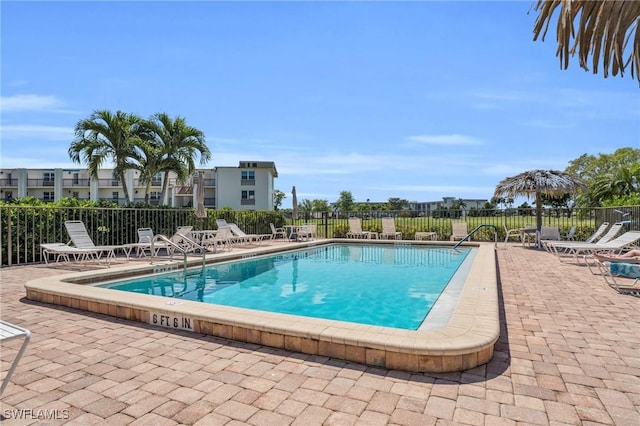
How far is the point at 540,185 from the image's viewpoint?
1274 cm

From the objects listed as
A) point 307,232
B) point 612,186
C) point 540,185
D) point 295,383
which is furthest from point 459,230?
point 295,383

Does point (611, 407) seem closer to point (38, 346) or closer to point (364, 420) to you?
point (364, 420)

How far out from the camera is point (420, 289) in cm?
659

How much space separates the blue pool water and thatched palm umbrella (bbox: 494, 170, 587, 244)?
4473mm

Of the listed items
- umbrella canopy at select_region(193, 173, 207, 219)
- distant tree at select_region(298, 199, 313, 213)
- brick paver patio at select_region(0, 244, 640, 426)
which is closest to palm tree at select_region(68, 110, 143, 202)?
umbrella canopy at select_region(193, 173, 207, 219)

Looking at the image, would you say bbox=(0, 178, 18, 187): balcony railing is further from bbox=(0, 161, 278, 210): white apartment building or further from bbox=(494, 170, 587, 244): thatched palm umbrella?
bbox=(494, 170, 587, 244): thatched palm umbrella

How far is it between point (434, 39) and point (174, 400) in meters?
8.92

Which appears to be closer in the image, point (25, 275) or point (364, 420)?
point (364, 420)

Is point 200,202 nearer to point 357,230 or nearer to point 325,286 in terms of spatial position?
point 325,286

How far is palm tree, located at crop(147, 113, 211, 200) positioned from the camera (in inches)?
632

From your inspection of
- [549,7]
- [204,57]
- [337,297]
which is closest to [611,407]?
[549,7]

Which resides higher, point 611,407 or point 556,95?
point 556,95

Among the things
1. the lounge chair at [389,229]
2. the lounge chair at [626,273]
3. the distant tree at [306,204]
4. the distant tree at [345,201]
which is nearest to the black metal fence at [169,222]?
the lounge chair at [389,229]

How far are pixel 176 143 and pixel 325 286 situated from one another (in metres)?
12.1
